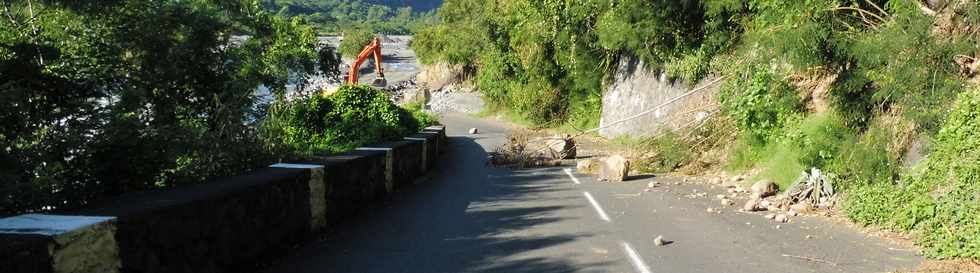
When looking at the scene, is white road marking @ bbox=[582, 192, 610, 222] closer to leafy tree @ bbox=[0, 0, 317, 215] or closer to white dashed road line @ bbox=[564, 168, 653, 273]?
white dashed road line @ bbox=[564, 168, 653, 273]

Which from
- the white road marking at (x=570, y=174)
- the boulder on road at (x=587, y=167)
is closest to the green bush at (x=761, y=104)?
the boulder on road at (x=587, y=167)

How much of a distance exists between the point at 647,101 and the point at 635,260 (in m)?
19.9

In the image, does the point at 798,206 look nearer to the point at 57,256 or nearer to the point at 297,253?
the point at 297,253

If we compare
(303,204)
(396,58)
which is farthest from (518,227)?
(396,58)

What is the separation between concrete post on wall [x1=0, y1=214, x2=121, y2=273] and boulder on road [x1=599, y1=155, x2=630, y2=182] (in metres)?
11.7

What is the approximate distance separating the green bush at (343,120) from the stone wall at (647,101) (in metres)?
6.27

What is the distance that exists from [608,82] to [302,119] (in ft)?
57.7

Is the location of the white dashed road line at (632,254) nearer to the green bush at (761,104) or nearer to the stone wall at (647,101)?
the green bush at (761,104)

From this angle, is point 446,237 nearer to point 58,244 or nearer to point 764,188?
point 58,244

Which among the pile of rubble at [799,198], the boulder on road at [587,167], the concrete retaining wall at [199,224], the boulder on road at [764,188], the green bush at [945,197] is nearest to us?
the concrete retaining wall at [199,224]

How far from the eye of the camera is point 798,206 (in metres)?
11.3

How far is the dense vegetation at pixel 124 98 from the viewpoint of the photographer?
6168 millimetres

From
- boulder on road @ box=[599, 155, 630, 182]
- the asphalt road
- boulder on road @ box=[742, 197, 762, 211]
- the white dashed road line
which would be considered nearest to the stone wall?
boulder on road @ box=[599, 155, 630, 182]

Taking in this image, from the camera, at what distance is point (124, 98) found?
7539mm
